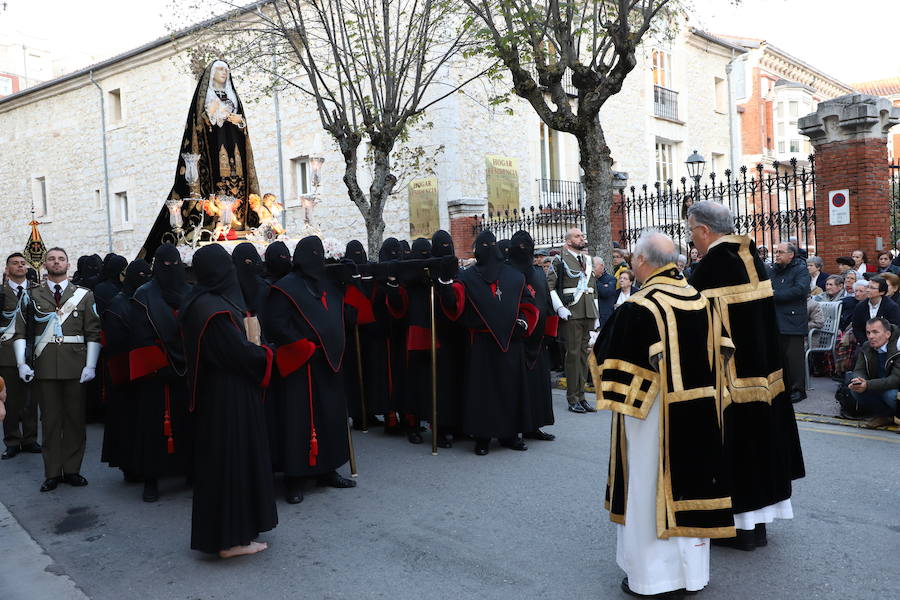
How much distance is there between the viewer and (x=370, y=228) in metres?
14.6

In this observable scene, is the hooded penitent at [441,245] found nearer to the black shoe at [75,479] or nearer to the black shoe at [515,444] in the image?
the black shoe at [515,444]

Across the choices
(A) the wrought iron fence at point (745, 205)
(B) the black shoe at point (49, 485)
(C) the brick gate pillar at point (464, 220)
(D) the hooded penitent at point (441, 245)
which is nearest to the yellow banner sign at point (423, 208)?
(C) the brick gate pillar at point (464, 220)

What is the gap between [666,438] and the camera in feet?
12.6

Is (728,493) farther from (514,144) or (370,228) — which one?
(514,144)

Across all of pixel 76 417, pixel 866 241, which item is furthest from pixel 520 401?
pixel 866 241

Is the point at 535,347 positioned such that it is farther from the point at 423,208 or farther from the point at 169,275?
the point at 423,208

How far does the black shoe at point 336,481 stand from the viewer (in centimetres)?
624

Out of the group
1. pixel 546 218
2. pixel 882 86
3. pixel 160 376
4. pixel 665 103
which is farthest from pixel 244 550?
pixel 882 86

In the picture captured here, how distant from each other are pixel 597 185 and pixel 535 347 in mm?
5155

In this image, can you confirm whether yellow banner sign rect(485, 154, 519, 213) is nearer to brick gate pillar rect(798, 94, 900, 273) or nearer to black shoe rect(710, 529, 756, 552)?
brick gate pillar rect(798, 94, 900, 273)

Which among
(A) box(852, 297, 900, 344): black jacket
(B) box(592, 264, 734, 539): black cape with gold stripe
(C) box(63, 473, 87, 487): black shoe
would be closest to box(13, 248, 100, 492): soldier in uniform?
(C) box(63, 473, 87, 487): black shoe

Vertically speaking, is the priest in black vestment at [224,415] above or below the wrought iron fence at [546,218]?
below

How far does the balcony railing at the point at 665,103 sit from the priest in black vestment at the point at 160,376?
22.1m

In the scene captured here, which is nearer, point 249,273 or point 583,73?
point 249,273
